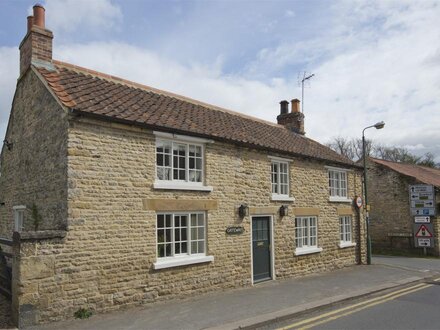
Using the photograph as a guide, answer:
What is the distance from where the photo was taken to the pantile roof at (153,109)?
965cm

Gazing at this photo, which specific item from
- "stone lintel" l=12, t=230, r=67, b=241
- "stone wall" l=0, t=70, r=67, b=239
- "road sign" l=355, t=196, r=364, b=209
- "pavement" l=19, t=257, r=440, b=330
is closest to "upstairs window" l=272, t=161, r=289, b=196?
"pavement" l=19, t=257, r=440, b=330

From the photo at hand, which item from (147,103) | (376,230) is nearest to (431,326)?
(147,103)

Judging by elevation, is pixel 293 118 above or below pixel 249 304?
above

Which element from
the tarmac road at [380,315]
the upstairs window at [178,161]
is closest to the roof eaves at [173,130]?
the upstairs window at [178,161]

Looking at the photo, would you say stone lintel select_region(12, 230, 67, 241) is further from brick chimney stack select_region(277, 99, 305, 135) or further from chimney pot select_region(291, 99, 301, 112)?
chimney pot select_region(291, 99, 301, 112)

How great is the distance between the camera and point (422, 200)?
22.6 metres

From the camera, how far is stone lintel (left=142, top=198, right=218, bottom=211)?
391 inches

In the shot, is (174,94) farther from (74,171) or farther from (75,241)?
(75,241)

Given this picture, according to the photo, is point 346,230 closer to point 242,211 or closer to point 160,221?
point 242,211

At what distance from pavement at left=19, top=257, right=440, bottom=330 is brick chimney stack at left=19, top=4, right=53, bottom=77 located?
7.19m

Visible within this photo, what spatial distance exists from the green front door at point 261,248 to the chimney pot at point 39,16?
8.80 m

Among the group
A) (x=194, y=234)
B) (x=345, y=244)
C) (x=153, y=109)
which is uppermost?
(x=153, y=109)

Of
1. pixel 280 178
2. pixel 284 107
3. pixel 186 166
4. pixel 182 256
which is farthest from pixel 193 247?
pixel 284 107

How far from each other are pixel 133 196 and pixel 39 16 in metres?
6.00
